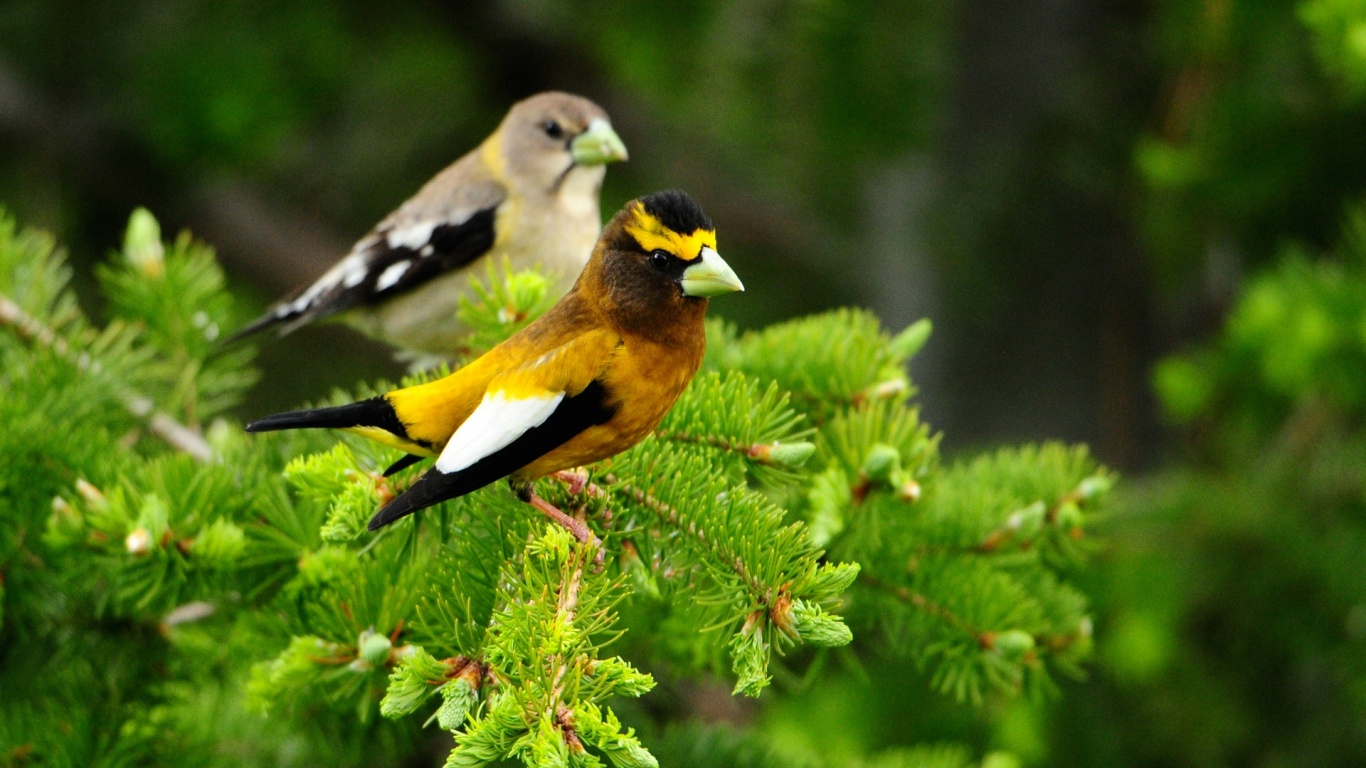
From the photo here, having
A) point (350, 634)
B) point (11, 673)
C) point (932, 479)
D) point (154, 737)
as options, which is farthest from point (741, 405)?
point (11, 673)

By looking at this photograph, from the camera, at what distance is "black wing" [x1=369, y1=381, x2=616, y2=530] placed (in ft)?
7.48

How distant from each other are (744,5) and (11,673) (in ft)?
14.4

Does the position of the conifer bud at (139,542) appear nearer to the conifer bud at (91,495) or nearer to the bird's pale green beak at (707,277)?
the conifer bud at (91,495)

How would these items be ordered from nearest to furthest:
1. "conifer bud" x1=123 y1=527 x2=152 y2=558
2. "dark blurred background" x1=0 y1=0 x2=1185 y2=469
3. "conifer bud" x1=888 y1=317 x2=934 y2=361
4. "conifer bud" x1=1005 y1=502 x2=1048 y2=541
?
"conifer bud" x1=123 y1=527 x2=152 y2=558, "conifer bud" x1=1005 y1=502 x2=1048 y2=541, "conifer bud" x1=888 y1=317 x2=934 y2=361, "dark blurred background" x1=0 y1=0 x2=1185 y2=469

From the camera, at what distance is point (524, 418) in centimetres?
251

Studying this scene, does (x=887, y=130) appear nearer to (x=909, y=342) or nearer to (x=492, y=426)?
(x=909, y=342)

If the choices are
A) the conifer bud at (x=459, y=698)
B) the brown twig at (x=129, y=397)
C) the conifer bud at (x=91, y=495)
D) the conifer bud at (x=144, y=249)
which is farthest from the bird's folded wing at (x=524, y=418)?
the conifer bud at (x=144, y=249)

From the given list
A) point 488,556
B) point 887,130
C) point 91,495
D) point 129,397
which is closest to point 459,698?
point 488,556

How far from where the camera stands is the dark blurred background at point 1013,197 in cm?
492

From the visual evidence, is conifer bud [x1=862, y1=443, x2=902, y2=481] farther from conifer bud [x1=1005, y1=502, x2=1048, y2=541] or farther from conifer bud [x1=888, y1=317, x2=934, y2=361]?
conifer bud [x1=888, y1=317, x2=934, y2=361]

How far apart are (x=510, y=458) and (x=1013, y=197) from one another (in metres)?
4.32

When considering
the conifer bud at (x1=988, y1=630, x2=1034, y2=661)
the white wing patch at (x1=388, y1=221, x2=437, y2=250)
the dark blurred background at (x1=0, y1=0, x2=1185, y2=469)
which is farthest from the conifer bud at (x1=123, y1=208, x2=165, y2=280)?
the dark blurred background at (x1=0, y1=0, x2=1185, y2=469)

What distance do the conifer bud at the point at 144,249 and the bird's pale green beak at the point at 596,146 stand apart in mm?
1606

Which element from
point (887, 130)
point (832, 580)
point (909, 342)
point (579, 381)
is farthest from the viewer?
point (887, 130)
